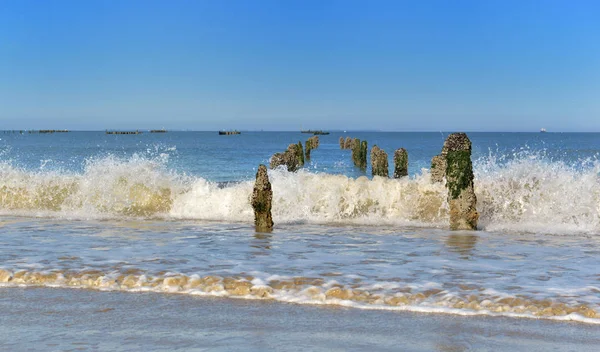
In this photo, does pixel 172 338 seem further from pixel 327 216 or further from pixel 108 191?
pixel 108 191

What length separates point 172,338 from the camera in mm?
5609

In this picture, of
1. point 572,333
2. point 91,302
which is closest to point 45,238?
point 91,302

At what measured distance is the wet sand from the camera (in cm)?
541

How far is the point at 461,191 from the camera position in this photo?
1378 centimetres

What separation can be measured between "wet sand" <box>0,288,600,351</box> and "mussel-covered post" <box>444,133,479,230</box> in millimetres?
→ 7507

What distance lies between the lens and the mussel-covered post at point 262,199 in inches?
518

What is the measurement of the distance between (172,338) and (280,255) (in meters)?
4.38

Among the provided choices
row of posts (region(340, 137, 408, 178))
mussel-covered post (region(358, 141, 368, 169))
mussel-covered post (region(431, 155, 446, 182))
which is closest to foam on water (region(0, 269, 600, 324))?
mussel-covered post (region(431, 155, 446, 182))

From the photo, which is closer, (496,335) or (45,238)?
(496,335)

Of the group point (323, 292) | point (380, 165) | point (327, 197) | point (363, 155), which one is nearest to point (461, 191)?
point (327, 197)

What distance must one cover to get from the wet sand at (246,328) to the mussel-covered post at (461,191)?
24.6 ft

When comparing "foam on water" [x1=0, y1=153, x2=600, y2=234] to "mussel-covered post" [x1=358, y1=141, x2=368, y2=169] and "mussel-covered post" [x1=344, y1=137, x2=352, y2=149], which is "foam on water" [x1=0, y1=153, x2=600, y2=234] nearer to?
"mussel-covered post" [x1=358, y1=141, x2=368, y2=169]

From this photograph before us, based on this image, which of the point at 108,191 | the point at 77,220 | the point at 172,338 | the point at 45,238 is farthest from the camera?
the point at 108,191

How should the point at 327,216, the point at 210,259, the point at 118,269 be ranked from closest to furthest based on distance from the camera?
1. the point at 118,269
2. the point at 210,259
3. the point at 327,216
